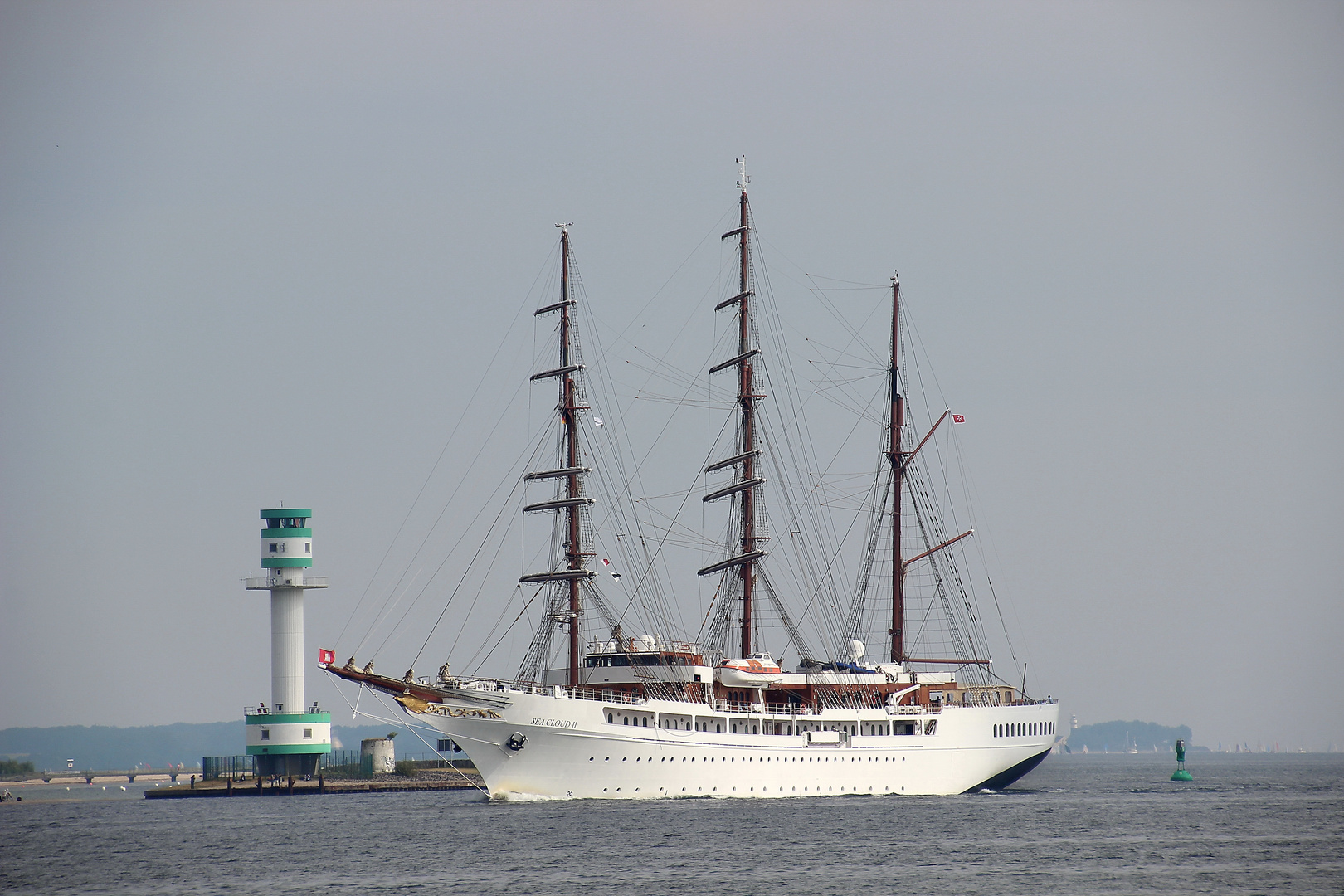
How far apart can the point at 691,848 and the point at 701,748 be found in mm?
16643

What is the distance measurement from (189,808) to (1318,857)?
2288 inches

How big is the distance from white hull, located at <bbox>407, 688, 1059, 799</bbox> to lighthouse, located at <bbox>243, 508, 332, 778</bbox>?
26.4 m

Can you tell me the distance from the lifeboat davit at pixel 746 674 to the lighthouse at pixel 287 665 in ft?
99.1

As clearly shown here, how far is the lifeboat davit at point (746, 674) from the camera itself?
3056 inches

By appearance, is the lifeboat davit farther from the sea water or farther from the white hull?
the sea water

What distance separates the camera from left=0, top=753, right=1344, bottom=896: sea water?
164 ft

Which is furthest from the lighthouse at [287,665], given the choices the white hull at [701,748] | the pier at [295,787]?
the white hull at [701,748]

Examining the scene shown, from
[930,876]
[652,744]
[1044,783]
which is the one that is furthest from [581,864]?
[1044,783]

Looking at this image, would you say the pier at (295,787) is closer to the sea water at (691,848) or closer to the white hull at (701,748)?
the sea water at (691,848)

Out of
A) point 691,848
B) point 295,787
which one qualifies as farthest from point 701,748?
point 295,787

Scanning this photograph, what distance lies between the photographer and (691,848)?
56.8 metres

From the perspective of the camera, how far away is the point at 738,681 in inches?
3056

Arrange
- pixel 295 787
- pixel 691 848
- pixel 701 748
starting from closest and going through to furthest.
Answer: pixel 691 848
pixel 701 748
pixel 295 787

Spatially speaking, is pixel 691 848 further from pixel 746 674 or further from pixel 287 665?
pixel 287 665
